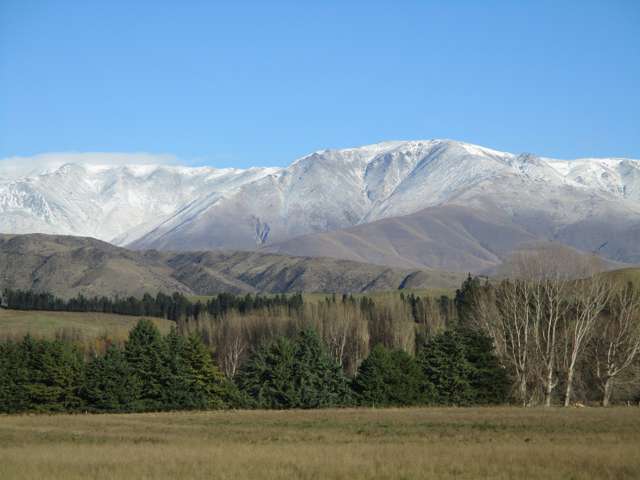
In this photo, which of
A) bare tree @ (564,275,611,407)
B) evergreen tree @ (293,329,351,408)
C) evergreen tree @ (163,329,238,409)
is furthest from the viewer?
evergreen tree @ (293,329,351,408)

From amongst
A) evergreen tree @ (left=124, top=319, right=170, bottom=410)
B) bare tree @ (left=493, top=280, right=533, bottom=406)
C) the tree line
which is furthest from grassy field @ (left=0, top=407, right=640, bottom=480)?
bare tree @ (left=493, top=280, right=533, bottom=406)

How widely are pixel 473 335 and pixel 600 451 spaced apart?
50462mm

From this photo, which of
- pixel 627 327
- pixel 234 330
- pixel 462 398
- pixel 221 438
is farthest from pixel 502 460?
pixel 234 330

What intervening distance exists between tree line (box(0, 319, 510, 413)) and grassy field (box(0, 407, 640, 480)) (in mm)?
16654

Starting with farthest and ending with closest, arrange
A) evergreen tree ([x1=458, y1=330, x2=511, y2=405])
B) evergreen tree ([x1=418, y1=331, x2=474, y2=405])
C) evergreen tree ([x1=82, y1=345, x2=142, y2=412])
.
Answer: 1. evergreen tree ([x1=458, y1=330, x2=511, y2=405])
2. evergreen tree ([x1=418, y1=331, x2=474, y2=405])
3. evergreen tree ([x1=82, y1=345, x2=142, y2=412])

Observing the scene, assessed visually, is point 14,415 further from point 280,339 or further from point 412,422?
point 412,422

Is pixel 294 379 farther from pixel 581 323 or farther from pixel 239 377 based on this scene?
pixel 581 323

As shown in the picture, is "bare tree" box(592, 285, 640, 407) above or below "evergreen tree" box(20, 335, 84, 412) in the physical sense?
above

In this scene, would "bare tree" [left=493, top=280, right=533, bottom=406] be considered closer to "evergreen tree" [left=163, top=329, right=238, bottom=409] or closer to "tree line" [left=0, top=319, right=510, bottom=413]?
"tree line" [left=0, top=319, right=510, bottom=413]

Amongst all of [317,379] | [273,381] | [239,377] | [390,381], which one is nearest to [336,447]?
[390,381]

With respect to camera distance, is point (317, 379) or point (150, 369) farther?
point (317, 379)

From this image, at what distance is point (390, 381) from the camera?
85.5 metres

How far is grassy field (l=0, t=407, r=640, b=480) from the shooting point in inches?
1388

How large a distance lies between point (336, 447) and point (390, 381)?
42.6 meters
